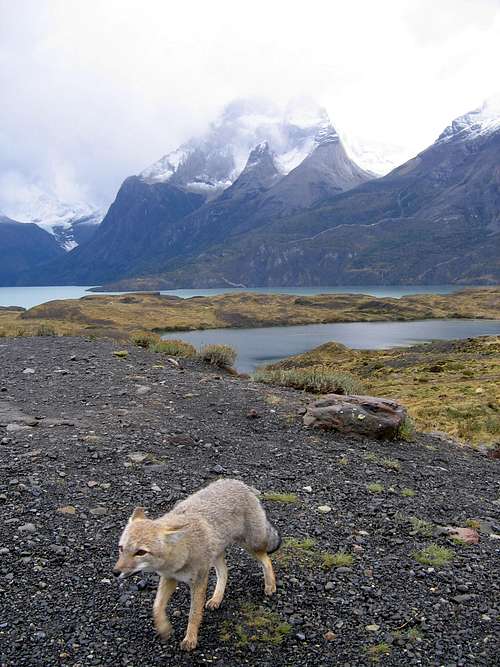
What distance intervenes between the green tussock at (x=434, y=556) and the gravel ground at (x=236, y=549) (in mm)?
93

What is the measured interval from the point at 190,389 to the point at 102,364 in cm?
398

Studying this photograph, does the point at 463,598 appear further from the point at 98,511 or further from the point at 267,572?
the point at 98,511

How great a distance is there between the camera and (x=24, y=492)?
805 centimetres

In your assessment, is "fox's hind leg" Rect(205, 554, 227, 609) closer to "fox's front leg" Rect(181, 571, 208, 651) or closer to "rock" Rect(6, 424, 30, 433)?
"fox's front leg" Rect(181, 571, 208, 651)

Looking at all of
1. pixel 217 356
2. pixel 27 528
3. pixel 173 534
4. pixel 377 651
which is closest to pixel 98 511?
pixel 27 528

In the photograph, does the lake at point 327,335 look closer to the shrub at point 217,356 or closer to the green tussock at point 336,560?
the shrub at point 217,356

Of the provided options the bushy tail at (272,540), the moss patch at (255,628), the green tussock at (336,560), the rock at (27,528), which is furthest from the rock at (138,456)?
the moss patch at (255,628)

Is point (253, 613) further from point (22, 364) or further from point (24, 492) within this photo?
point (22, 364)

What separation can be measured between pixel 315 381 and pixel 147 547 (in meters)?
14.6

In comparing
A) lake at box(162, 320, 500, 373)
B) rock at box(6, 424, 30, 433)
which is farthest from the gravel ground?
lake at box(162, 320, 500, 373)

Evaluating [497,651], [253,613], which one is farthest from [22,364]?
[497,651]

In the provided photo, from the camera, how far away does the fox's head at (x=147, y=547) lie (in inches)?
186

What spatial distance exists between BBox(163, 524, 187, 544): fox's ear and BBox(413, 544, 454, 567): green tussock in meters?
3.71

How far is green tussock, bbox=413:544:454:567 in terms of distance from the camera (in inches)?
282
